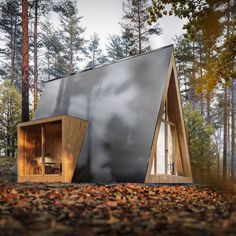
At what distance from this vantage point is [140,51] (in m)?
24.2

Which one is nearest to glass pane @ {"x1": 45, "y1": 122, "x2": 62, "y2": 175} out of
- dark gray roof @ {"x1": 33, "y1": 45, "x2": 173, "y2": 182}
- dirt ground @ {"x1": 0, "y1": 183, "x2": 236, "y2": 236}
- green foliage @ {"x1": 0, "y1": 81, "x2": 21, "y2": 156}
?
dark gray roof @ {"x1": 33, "y1": 45, "x2": 173, "y2": 182}

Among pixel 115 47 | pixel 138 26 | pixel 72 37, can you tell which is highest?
pixel 72 37

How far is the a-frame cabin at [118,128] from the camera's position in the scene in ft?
28.0

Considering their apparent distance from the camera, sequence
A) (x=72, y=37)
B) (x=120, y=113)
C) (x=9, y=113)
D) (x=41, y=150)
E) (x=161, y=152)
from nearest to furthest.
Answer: (x=120, y=113)
(x=161, y=152)
(x=41, y=150)
(x=9, y=113)
(x=72, y=37)

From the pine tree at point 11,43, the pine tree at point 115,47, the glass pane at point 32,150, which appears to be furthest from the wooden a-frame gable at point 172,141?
the pine tree at point 115,47

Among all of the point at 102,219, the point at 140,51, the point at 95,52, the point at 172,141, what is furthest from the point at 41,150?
the point at 95,52

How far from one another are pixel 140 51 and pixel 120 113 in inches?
620

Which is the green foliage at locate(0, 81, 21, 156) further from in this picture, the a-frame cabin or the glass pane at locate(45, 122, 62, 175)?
the a-frame cabin

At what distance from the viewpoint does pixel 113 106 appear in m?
9.74

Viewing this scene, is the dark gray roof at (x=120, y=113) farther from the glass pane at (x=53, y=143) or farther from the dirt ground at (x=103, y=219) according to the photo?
the dirt ground at (x=103, y=219)

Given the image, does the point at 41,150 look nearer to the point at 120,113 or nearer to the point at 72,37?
the point at 120,113

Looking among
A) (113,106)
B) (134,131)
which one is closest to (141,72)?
(113,106)

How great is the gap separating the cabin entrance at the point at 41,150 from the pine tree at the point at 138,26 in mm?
14035

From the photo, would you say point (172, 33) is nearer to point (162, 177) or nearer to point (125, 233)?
point (162, 177)
